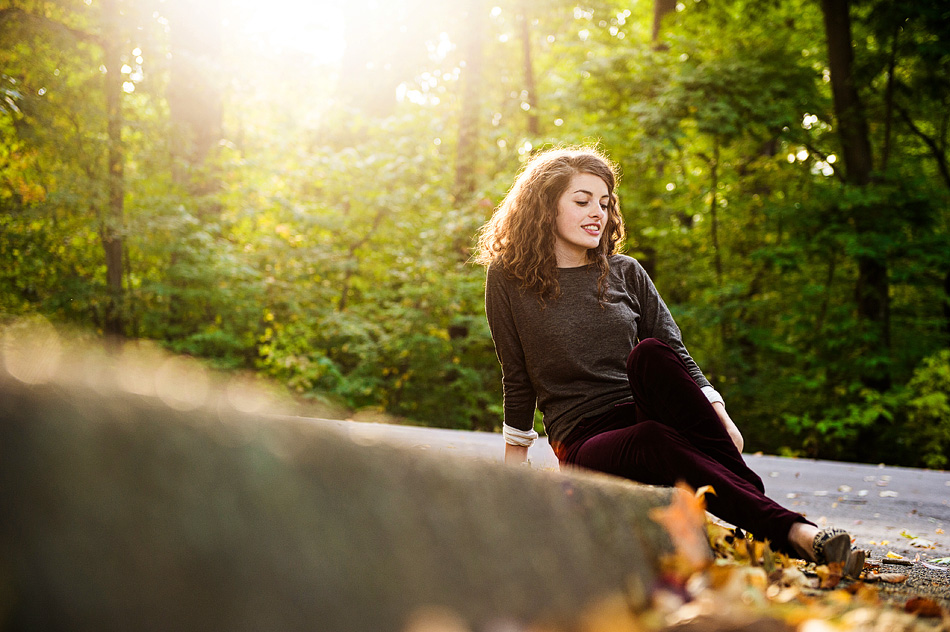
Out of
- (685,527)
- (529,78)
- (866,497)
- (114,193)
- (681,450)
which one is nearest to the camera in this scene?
(685,527)

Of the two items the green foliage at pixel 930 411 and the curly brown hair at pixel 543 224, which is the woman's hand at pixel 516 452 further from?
the green foliage at pixel 930 411

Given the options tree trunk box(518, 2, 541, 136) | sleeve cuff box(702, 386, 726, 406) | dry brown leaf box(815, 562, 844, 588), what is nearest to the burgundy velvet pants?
dry brown leaf box(815, 562, 844, 588)

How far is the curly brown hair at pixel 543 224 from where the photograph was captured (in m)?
3.29

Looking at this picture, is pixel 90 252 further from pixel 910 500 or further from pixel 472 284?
pixel 910 500

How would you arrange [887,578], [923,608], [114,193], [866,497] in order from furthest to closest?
[114,193] < [866,497] < [887,578] < [923,608]

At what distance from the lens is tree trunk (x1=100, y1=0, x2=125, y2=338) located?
9797 millimetres

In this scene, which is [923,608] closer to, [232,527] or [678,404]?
[678,404]

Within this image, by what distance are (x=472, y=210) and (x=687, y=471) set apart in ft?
31.7

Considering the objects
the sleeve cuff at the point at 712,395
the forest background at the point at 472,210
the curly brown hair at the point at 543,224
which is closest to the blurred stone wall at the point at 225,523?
the sleeve cuff at the point at 712,395

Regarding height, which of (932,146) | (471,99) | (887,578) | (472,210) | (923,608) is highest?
(471,99)

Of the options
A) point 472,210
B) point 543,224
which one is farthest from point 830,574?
point 472,210

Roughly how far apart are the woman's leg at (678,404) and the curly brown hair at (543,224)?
664 mm

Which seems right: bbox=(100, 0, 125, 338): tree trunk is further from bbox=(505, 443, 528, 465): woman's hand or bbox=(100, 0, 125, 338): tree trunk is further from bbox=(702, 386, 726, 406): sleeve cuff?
A: bbox=(702, 386, 726, 406): sleeve cuff

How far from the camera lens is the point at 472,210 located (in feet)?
38.9
